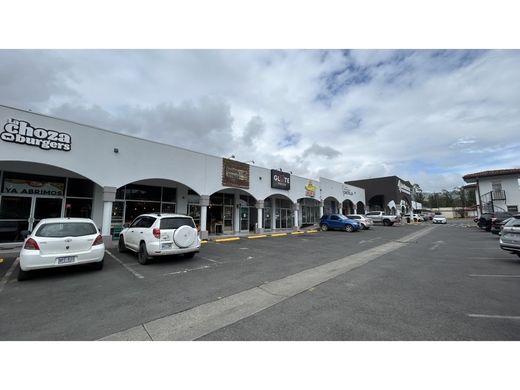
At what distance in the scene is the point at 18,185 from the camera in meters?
11.2

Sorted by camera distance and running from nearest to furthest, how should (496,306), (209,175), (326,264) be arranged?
1. (496,306)
2. (326,264)
3. (209,175)

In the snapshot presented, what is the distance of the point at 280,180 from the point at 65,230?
16.5 meters

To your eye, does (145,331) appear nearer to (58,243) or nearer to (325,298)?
(325,298)

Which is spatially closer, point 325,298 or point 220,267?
point 325,298

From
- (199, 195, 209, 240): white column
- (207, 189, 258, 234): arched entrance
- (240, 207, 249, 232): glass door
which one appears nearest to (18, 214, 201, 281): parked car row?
(199, 195, 209, 240): white column

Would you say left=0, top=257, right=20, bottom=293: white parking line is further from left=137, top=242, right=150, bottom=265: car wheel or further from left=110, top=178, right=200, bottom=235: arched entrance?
left=110, top=178, right=200, bottom=235: arched entrance

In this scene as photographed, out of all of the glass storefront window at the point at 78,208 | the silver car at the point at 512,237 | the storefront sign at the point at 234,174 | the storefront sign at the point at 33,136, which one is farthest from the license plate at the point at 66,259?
the silver car at the point at 512,237

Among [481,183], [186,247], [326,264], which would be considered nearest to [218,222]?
[186,247]

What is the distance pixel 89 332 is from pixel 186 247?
4739 millimetres

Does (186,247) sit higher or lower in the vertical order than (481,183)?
lower

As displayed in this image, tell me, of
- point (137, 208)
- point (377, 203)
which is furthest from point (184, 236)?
point (377, 203)

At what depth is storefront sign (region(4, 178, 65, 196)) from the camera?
11.0m

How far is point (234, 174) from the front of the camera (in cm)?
1717

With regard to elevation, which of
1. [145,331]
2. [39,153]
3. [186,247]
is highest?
[39,153]
